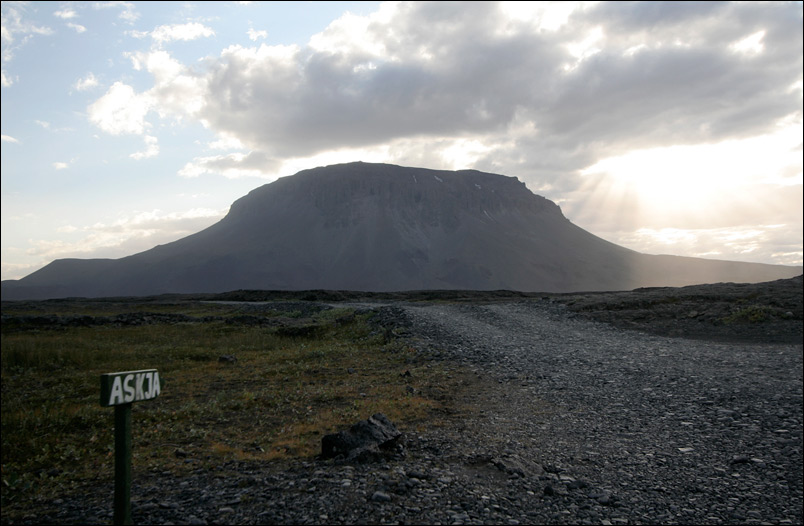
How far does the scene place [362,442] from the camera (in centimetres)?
983

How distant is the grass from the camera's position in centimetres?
1145

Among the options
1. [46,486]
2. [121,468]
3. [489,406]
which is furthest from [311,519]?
[489,406]

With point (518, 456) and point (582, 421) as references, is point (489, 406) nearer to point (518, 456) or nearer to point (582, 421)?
point (582, 421)

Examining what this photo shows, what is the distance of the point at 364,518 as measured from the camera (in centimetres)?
707

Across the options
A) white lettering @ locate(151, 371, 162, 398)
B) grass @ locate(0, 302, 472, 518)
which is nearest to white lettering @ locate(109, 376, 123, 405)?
white lettering @ locate(151, 371, 162, 398)

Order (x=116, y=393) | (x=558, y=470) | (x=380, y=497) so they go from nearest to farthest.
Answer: (x=116, y=393) → (x=380, y=497) → (x=558, y=470)

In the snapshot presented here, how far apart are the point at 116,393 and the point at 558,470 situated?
8.20 m

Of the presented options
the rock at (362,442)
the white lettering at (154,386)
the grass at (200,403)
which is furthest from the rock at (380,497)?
the white lettering at (154,386)

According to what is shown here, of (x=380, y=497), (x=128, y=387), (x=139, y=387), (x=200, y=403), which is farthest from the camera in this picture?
(x=200, y=403)

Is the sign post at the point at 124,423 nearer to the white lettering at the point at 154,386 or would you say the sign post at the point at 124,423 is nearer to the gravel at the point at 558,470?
the white lettering at the point at 154,386

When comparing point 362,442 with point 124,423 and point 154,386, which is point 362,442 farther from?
point 124,423

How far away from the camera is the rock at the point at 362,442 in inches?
372

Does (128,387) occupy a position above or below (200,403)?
above

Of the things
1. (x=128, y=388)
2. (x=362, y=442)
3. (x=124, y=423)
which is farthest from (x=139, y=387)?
(x=362, y=442)
